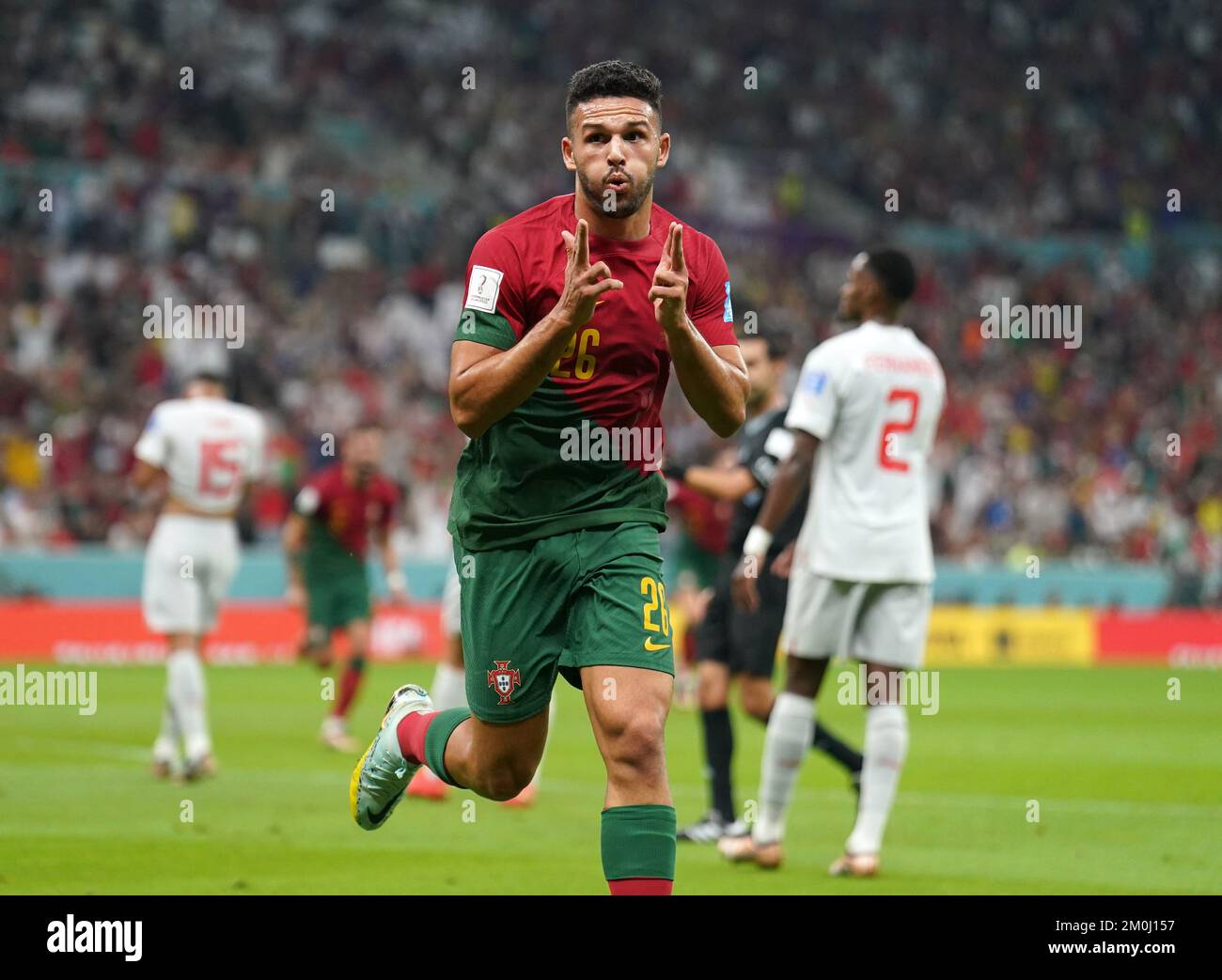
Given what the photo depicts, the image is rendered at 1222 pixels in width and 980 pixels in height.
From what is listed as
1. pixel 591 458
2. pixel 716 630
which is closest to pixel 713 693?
pixel 716 630

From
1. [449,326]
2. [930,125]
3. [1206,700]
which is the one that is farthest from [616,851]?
[930,125]

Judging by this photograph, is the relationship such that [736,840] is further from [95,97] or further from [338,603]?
[95,97]

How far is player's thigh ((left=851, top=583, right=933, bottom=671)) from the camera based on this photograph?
27.0 ft

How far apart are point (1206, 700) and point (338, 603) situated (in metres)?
9.82

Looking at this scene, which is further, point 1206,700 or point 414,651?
point 414,651

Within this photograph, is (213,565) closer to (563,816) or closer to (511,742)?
(563,816)

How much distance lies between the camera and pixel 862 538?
27.1 ft

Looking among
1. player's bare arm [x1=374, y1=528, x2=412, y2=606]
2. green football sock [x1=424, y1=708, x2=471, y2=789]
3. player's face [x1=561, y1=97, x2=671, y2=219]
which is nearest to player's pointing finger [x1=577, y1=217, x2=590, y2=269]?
player's face [x1=561, y1=97, x2=671, y2=219]

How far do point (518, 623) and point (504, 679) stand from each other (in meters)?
0.19

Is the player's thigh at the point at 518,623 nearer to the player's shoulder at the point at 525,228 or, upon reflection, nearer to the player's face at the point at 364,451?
the player's shoulder at the point at 525,228

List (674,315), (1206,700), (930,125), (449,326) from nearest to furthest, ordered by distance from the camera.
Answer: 1. (674,315)
2. (1206,700)
3. (449,326)
4. (930,125)

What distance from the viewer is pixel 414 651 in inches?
886

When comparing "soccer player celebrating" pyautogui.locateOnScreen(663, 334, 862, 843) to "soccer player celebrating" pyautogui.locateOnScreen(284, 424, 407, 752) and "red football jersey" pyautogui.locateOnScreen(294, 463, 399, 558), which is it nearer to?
"soccer player celebrating" pyautogui.locateOnScreen(284, 424, 407, 752)

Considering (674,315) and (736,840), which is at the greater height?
(674,315)
